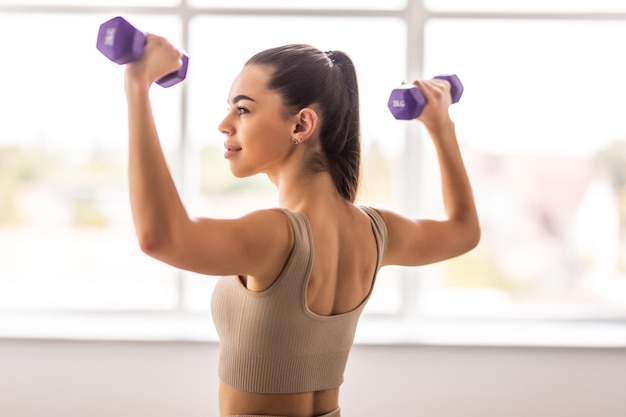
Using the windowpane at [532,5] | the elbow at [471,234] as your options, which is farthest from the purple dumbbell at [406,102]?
the windowpane at [532,5]

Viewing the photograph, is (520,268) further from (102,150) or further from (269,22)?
(102,150)

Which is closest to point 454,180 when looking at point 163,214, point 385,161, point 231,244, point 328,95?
point 328,95

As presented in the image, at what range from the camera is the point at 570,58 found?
2.73 m

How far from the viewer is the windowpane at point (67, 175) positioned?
2.72 meters

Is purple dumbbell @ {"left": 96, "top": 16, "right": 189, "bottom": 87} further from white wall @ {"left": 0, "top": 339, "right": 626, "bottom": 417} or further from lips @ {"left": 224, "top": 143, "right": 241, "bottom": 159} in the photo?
white wall @ {"left": 0, "top": 339, "right": 626, "bottom": 417}

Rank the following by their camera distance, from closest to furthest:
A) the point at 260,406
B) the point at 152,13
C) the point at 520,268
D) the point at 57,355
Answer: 1. the point at 260,406
2. the point at 57,355
3. the point at 152,13
4. the point at 520,268

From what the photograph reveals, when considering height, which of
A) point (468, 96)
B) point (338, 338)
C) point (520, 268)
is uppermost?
point (468, 96)

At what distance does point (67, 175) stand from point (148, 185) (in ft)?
6.69

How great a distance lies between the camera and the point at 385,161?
275 cm

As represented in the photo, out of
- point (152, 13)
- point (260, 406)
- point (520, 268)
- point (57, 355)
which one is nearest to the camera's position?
point (260, 406)

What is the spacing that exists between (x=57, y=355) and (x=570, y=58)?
2141mm

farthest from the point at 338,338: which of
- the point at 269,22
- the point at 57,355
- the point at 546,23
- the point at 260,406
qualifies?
the point at 546,23

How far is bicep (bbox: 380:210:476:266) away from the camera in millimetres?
1324

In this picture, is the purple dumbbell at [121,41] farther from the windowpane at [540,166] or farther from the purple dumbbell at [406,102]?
the windowpane at [540,166]
